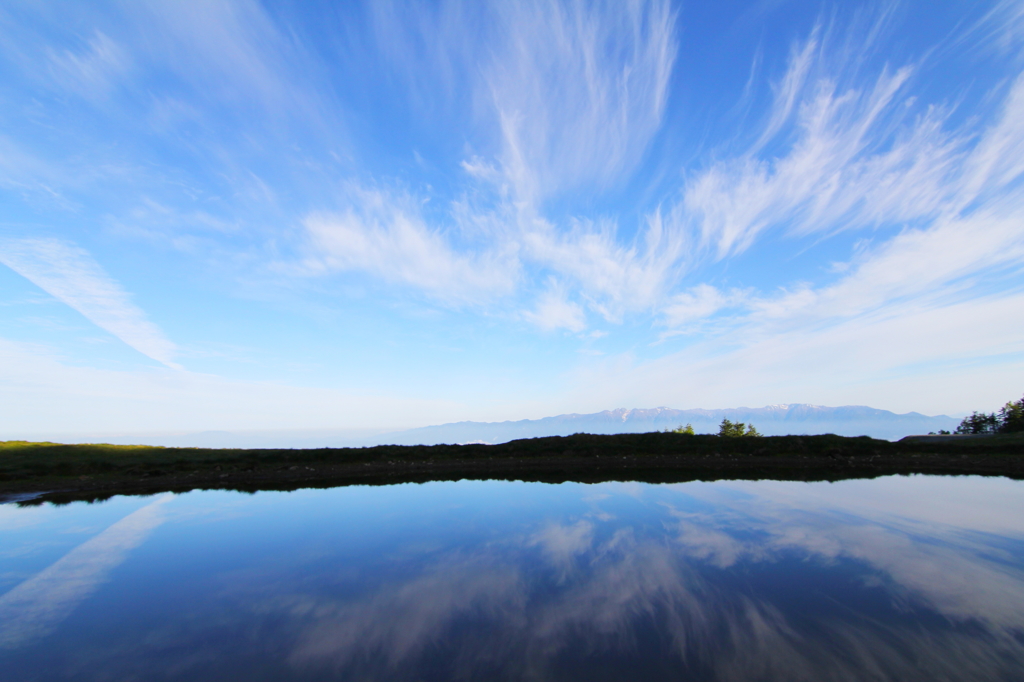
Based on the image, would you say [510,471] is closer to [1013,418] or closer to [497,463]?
[497,463]

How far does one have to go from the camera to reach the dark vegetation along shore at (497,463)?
38875mm

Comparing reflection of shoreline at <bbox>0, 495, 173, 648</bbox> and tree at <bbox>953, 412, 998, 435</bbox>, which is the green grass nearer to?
reflection of shoreline at <bbox>0, 495, 173, 648</bbox>

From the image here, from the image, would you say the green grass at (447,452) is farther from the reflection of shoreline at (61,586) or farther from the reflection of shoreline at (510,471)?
the reflection of shoreline at (61,586)

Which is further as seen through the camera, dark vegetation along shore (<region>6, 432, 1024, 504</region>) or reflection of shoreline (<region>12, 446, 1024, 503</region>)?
dark vegetation along shore (<region>6, 432, 1024, 504</region>)

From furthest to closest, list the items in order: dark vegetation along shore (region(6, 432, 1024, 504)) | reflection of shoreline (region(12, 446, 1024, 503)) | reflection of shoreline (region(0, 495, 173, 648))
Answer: dark vegetation along shore (region(6, 432, 1024, 504))
reflection of shoreline (region(12, 446, 1024, 503))
reflection of shoreline (region(0, 495, 173, 648))

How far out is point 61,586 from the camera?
1502cm

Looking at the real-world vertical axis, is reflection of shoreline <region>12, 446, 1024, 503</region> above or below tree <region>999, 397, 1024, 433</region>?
below

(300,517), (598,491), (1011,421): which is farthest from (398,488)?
(1011,421)

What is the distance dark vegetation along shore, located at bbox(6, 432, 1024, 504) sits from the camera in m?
38.9

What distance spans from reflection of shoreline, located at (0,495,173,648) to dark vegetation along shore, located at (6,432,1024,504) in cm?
1820

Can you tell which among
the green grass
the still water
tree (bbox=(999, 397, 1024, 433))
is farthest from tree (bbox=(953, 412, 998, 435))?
the still water

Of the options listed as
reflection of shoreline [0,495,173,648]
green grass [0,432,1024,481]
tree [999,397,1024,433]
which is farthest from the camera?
tree [999,397,1024,433]

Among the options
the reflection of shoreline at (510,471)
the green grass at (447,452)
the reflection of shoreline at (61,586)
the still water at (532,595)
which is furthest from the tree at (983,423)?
the reflection of shoreline at (61,586)

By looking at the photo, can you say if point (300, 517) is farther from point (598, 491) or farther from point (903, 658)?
point (903, 658)
